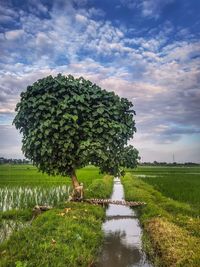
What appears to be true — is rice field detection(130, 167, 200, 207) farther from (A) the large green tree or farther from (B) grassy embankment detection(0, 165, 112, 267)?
(B) grassy embankment detection(0, 165, 112, 267)

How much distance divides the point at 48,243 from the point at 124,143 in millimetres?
7282

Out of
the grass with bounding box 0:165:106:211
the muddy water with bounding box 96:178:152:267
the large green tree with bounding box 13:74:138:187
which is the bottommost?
the muddy water with bounding box 96:178:152:267

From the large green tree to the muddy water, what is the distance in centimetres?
217

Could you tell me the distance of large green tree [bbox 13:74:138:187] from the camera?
1286cm

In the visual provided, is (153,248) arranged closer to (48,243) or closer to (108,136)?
(48,243)

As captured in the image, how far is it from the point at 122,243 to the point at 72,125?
5.21 metres

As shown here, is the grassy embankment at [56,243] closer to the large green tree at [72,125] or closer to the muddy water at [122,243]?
the muddy water at [122,243]

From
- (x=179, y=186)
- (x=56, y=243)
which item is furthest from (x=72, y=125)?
(x=179, y=186)

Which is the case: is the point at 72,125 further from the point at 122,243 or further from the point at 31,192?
the point at 31,192

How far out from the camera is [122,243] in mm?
9156

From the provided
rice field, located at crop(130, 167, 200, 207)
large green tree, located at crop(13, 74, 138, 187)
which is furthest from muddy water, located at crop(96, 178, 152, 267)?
rice field, located at crop(130, 167, 200, 207)

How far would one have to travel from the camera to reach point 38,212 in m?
12.8

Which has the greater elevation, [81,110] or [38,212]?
[81,110]

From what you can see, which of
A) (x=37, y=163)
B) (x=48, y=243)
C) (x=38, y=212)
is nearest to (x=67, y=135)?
(x=37, y=163)
